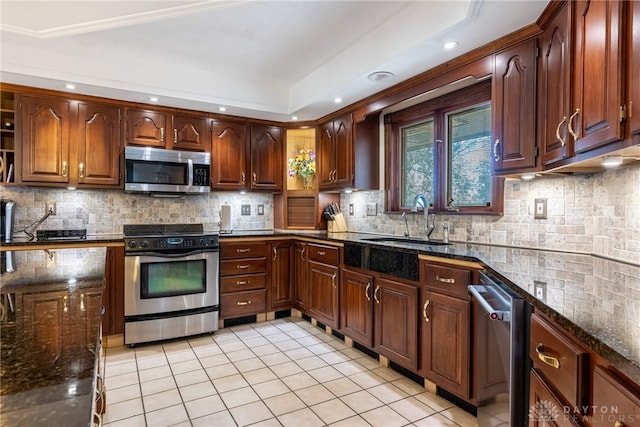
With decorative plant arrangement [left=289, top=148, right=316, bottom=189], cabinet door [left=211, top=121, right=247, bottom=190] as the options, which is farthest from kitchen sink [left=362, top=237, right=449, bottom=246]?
cabinet door [left=211, top=121, right=247, bottom=190]

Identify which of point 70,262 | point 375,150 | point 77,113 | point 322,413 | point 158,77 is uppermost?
point 158,77

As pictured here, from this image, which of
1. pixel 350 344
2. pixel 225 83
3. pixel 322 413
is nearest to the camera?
pixel 322 413

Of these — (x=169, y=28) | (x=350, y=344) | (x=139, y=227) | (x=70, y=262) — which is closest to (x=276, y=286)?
(x=350, y=344)

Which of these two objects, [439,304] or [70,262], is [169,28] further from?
[439,304]

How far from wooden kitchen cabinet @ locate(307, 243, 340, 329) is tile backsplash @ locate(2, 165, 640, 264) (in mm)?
680

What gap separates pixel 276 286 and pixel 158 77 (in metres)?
2.41

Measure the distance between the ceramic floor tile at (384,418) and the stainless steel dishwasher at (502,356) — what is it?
430 millimetres

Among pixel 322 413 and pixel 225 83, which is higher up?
pixel 225 83

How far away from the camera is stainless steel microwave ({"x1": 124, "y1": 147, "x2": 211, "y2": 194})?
3404mm

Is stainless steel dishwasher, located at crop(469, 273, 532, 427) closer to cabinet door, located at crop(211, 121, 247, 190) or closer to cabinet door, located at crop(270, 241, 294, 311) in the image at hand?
cabinet door, located at crop(270, 241, 294, 311)

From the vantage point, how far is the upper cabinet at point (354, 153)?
3.60 metres

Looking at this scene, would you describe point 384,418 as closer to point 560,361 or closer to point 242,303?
point 560,361

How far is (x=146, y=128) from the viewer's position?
358 centimetres

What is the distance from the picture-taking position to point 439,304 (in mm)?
2197
